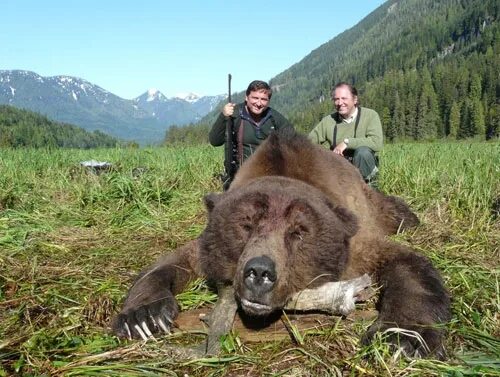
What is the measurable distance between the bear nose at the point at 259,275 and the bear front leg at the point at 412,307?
20.7 inches

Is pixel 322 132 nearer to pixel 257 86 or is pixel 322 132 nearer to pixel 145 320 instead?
pixel 257 86

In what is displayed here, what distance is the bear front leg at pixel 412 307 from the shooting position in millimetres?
2457

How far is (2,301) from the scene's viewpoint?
10.2ft

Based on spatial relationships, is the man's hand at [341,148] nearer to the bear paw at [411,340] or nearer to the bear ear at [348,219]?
the bear ear at [348,219]

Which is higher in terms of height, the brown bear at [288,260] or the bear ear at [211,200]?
the bear ear at [211,200]

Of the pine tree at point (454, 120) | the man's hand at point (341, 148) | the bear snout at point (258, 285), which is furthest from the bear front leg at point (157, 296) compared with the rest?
the pine tree at point (454, 120)

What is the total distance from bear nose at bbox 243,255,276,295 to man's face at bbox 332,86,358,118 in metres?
4.01

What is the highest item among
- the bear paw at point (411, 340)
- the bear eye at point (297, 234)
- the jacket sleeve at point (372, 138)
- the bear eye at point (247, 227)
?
the jacket sleeve at point (372, 138)

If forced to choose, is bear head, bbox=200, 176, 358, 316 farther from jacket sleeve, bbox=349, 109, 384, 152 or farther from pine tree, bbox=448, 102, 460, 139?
pine tree, bbox=448, 102, 460, 139

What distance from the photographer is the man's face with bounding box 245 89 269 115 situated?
6.30 metres

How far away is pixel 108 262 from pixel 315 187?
1658 millimetres

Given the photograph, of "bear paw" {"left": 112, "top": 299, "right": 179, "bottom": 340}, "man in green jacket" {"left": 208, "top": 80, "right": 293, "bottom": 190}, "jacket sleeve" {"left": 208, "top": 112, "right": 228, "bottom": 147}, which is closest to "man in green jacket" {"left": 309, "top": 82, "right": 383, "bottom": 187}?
"man in green jacket" {"left": 208, "top": 80, "right": 293, "bottom": 190}

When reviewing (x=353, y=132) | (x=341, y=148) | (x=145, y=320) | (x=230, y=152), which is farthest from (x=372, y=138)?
(x=145, y=320)

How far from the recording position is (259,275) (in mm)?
2570
